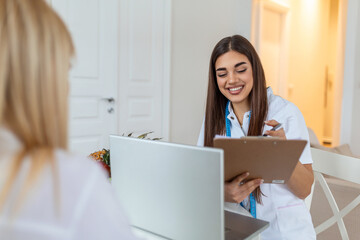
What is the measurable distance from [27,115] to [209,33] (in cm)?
381

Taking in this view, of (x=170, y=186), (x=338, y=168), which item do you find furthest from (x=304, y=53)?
(x=170, y=186)

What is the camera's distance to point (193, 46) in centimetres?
397

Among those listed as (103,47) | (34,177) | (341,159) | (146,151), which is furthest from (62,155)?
(103,47)

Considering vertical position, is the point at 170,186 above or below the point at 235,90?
below

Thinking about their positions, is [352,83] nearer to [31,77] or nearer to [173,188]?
[173,188]

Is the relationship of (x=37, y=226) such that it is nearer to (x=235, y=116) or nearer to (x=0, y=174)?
(x=0, y=174)

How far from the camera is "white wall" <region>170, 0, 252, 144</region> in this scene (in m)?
3.80

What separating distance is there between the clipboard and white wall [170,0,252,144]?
2838 millimetres

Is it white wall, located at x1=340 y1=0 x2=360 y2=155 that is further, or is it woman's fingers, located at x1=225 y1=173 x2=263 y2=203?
white wall, located at x1=340 y1=0 x2=360 y2=155

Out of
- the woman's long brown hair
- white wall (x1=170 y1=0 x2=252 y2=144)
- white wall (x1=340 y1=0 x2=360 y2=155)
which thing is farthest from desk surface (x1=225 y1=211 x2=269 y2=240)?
white wall (x1=340 y1=0 x2=360 y2=155)

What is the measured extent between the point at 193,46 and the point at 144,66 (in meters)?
0.74

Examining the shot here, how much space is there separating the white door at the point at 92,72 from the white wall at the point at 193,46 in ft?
2.56

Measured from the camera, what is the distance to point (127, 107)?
11.0ft

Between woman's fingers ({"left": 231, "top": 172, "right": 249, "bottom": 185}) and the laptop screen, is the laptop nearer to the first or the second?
the laptop screen
